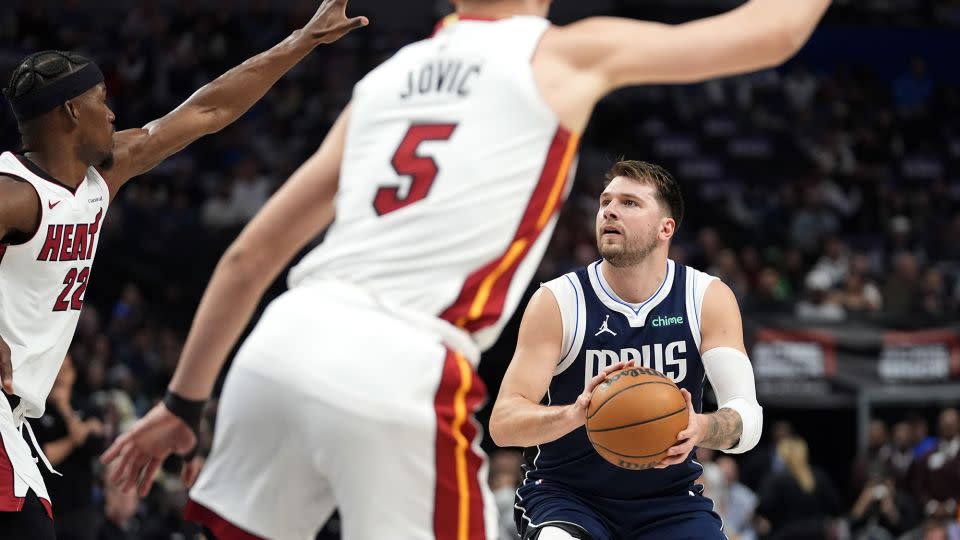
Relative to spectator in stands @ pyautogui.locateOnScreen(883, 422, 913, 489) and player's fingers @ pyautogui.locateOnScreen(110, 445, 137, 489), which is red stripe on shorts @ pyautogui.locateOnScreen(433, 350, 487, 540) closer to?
player's fingers @ pyautogui.locateOnScreen(110, 445, 137, 489)

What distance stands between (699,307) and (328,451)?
252cm

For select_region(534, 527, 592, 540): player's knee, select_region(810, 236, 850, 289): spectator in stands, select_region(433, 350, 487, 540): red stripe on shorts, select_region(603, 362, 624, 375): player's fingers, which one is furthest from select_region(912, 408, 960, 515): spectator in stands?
select_region(433, 350, 487, 540): red stripe on shorts

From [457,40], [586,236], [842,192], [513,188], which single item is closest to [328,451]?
[513,188]

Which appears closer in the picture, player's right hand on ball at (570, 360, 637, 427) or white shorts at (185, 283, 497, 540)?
white shorts at (185, 283, 497, 540)

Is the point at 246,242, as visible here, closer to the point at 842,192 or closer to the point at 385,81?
the point at 385,81

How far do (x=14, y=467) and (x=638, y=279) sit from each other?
2383 millimetres

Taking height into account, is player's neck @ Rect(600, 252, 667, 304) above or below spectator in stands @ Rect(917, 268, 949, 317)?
above

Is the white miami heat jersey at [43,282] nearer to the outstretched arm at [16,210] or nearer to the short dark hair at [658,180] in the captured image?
the outstretched arm at [16,210]

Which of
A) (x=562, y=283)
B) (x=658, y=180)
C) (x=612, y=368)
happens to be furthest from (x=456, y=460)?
(x=658, y=180)

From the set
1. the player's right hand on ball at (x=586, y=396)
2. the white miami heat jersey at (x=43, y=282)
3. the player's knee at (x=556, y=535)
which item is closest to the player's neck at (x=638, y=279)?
the player's knee at (x=556, y=535)

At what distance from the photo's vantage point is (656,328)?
203 inches

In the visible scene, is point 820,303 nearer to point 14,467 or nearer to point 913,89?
point 913,89

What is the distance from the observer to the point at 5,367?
405cm

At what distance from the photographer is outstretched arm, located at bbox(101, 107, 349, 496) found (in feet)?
10.5
